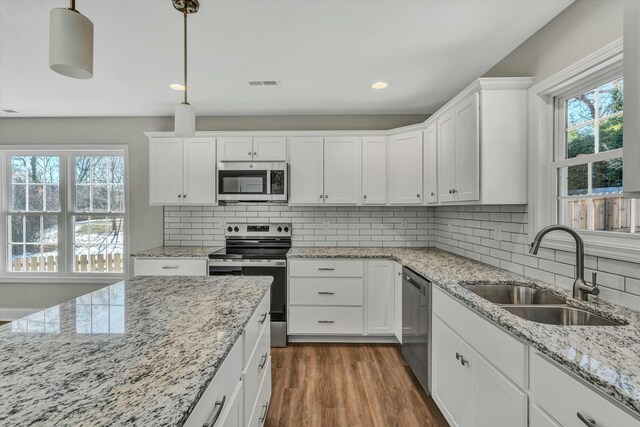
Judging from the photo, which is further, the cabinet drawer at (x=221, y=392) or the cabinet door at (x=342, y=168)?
the cabinet door at (x=342, y=168)

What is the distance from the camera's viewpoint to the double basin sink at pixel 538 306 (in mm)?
1461

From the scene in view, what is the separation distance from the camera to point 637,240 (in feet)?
4.56

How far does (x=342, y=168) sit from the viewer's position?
340 centimetres

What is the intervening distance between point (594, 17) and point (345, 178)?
2.24 m

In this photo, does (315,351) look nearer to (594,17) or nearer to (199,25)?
(199,25)

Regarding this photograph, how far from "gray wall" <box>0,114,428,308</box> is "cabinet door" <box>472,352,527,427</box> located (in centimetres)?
289

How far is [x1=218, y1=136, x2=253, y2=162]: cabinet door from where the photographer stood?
342 cm

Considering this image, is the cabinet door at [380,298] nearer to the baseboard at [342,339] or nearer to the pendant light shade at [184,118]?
the baseboard at [342,339]

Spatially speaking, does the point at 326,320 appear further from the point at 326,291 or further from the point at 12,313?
the point at 12,313

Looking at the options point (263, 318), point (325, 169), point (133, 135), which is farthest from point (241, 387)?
point (133, 135)

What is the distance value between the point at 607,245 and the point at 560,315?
0.42m

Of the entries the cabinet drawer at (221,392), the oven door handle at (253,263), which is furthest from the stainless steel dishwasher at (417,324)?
the cabinet drawer at (221,392)

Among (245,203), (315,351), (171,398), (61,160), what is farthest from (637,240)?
(61,160)

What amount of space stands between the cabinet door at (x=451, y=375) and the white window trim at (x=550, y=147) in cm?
84
